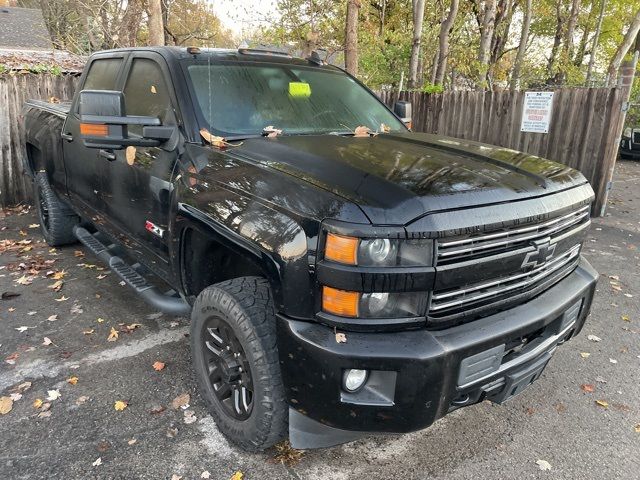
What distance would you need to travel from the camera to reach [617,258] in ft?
19.0

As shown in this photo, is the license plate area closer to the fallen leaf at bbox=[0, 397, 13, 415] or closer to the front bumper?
the front bumper

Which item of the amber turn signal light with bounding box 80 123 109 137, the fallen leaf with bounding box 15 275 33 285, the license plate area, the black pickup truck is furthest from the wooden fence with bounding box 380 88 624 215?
the fallen leaf with bounding box 15 275 33 285

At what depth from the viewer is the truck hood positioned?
201 cm

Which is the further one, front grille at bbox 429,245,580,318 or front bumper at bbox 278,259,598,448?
front grille at bbox 429,245,580,318

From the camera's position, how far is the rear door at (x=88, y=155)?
3842mm

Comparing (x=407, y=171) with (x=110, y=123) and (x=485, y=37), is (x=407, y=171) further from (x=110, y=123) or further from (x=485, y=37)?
(x=485, y=37)

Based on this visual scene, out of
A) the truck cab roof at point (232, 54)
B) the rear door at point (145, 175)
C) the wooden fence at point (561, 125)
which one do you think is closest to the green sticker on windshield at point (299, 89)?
the truck cab roof at point (232, 54)

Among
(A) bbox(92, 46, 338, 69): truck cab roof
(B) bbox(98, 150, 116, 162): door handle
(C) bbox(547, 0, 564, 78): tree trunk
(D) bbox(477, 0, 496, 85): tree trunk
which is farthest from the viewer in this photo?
(C) bbox(547, 0, 564, 78): tree trunk

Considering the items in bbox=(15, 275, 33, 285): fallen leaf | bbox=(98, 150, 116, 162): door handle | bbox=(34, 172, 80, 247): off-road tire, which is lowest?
bbox=(15, 275, 33, 285): fallen leaf

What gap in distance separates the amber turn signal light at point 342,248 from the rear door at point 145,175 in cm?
134

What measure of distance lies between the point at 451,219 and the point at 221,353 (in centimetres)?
136

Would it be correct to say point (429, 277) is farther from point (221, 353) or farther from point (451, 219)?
point (221, 353)

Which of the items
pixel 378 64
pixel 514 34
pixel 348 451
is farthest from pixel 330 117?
pixel 514 34

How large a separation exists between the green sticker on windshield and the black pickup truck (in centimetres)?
2
